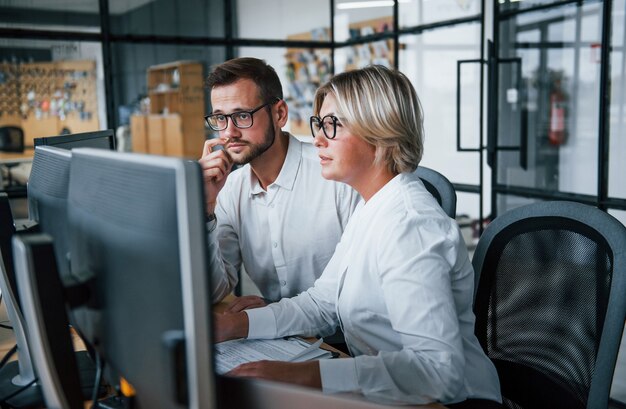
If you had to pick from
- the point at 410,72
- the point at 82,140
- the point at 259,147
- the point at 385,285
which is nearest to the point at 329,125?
the point at 385,285

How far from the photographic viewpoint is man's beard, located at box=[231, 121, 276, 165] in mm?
1882

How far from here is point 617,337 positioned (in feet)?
3.84

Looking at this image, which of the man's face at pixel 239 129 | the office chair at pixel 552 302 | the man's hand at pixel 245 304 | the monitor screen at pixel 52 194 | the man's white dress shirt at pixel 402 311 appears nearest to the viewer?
the monitor screen at pixel 52 194

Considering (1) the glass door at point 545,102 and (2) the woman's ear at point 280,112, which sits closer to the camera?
(2) the woman's ear at point 280,112

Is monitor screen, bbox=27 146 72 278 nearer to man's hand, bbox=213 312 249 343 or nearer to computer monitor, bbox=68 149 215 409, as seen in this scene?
computer monitor, bbox=68 149 215 409

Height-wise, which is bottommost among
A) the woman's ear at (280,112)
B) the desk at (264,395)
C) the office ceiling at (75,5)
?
the desk at (264,395)

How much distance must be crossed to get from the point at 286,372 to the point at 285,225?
92 centimetres

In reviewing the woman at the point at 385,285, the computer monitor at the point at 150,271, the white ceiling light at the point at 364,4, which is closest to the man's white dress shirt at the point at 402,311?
the woman at the point at 385,285

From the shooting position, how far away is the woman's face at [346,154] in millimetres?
1370

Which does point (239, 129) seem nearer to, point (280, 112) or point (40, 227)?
point (280, 112)

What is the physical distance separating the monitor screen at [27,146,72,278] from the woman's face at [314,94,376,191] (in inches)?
23.1

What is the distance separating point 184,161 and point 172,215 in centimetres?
5

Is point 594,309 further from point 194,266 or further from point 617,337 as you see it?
point 194,266

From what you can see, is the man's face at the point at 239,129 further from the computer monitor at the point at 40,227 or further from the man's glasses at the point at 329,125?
the computer monitor at the point at 40,227
